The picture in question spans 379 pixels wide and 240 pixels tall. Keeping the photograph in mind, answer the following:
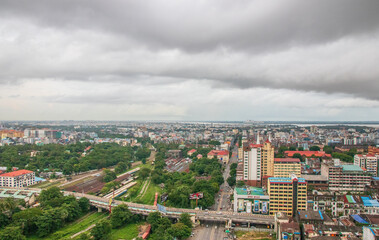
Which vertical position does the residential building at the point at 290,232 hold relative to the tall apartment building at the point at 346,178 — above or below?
below

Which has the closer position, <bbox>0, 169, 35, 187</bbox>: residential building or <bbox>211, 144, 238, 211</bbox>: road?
<bbox>211, 144, 238, 211</bbox>: road

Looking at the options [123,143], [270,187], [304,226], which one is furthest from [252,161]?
[123,143]

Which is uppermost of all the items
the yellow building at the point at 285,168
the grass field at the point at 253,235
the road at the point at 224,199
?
the yellow building at the point at 285,168

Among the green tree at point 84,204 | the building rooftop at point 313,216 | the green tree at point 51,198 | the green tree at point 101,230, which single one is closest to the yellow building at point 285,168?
the building rooftop at point 313,216

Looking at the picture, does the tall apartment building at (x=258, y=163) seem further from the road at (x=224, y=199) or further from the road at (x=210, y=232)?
the road at (x=210, y=232)

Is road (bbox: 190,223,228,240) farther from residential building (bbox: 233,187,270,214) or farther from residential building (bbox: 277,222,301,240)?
residential building (bbox: 277,222,301,240)

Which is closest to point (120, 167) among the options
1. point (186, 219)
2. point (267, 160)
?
point (267, 160)

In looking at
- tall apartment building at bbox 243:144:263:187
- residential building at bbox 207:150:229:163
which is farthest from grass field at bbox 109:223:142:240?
residential building at bbox 207:150:229:163
